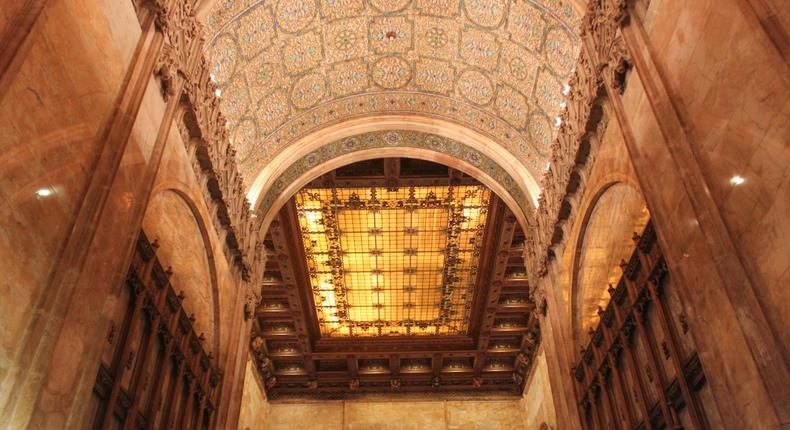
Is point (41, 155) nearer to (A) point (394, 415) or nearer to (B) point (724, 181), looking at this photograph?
(B) point (724, 181)

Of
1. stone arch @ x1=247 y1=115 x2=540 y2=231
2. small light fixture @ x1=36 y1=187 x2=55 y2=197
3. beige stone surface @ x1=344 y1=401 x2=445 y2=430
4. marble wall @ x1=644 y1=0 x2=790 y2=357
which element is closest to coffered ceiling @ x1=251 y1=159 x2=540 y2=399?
beige stone surface @ x1=344 y1=401 x2=445 y2=430

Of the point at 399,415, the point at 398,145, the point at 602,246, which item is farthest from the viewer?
the point at 399,415

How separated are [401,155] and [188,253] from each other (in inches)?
222

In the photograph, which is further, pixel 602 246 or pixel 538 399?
pixel 538 399

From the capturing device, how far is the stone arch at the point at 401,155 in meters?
12.4

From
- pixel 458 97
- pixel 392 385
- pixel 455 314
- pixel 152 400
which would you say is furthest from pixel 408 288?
pixel 152 400

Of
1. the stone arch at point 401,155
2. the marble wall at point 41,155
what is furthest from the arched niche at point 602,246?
the marble wall at point 41,155

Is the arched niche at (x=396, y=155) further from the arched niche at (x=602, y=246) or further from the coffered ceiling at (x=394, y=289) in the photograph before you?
the arched niche at (x=602, y=246)

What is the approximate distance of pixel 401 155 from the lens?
13.5 m

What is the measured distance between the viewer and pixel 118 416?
6.88 metres

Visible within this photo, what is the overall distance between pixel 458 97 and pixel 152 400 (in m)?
8.05

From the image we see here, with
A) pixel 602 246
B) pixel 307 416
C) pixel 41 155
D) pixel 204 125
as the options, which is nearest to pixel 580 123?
pixel 602 246

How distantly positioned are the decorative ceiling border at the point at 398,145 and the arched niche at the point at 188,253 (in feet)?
9.83

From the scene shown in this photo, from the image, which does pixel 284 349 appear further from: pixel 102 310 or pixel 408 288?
→ pixel 102 310
